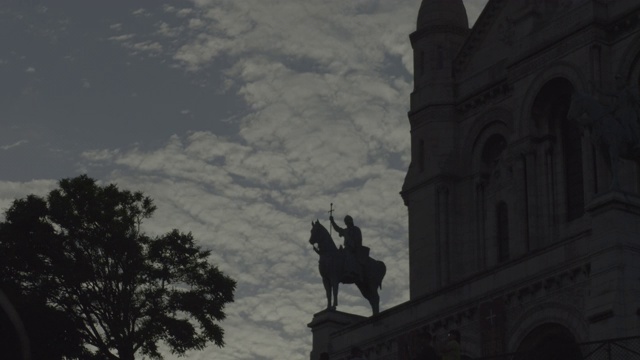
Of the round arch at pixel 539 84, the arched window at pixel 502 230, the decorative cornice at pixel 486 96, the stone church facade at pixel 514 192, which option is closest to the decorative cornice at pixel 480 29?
the stone church facade at pixel 514 192

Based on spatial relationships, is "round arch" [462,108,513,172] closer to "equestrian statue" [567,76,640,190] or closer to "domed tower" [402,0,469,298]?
"domed tower" [402,0,469,298]

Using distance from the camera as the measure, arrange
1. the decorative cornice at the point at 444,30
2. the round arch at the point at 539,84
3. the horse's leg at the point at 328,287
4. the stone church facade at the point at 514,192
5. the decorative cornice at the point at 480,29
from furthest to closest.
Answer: the decorative cornice at the point at 444,30 < the decorative cornice at the point at 480,29 < the horse's leg at the point at 328,287 < the round arch at the point at 539,84 < the stone church facade at the point at 514,192

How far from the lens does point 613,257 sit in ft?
128

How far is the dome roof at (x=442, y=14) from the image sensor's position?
6150 centimetres

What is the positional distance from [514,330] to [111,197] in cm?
2304

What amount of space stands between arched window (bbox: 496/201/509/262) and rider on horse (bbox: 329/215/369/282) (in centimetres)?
525

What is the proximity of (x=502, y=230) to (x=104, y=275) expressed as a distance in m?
16.1

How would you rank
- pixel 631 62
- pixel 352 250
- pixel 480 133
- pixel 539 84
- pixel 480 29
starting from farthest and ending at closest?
pixel 480 29 → pixel 480 133 → pixel 352 250 → pixel 539 84 → pixel 631 62

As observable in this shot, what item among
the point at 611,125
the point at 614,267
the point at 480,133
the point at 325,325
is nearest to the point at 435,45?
the point at 480,133

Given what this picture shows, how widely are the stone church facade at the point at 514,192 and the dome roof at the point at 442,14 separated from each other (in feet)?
0.20

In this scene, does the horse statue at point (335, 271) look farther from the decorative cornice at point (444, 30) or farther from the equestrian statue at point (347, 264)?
the decorative cornice at point (444, 30)

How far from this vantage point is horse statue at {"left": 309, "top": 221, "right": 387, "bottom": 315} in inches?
2127

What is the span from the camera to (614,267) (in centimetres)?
3878

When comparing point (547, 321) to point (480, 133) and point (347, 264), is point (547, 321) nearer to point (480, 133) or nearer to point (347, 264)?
point (347, 264)
